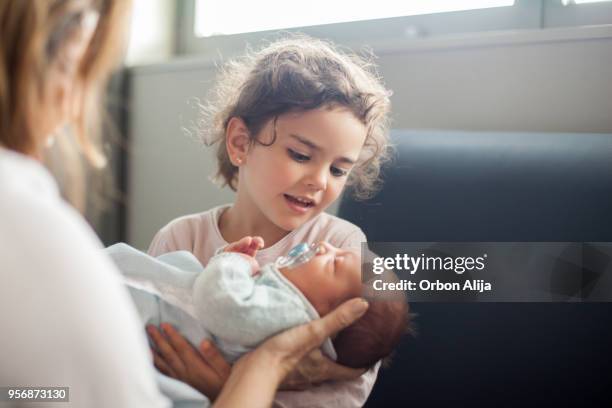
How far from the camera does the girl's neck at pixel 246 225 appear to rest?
78cm

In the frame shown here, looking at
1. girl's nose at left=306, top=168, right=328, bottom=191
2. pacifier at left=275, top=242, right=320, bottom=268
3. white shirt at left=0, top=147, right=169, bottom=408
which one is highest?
girl's nose at left=306, top=168, right=328, bottom=191

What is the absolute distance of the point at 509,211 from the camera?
2.48ft

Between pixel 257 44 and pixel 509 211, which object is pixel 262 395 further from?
pixel 257 44

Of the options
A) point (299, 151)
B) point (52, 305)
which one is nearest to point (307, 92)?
point (299, 151)

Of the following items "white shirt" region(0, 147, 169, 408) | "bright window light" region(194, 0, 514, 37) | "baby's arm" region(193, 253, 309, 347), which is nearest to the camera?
"white shirt" region(0, 147, 169, 408)

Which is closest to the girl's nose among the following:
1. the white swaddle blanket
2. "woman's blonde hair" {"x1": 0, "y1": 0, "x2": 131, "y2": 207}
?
the white swaddle blanket

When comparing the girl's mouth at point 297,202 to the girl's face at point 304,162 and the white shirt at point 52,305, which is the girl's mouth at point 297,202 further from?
the white shirt at point 52,305

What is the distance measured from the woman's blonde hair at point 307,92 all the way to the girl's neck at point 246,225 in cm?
4

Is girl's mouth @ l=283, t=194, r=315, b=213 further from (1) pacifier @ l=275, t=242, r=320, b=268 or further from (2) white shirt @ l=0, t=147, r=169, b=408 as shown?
(2) white shirt @ l=0, t=147, r=169, b=408

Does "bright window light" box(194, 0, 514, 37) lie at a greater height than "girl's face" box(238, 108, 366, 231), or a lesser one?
greater

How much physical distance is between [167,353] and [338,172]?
289 mm

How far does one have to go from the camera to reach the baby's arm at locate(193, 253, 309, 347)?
69cm

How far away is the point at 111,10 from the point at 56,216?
21 centimetres

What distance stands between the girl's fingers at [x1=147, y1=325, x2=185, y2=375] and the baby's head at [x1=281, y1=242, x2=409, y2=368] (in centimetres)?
15
